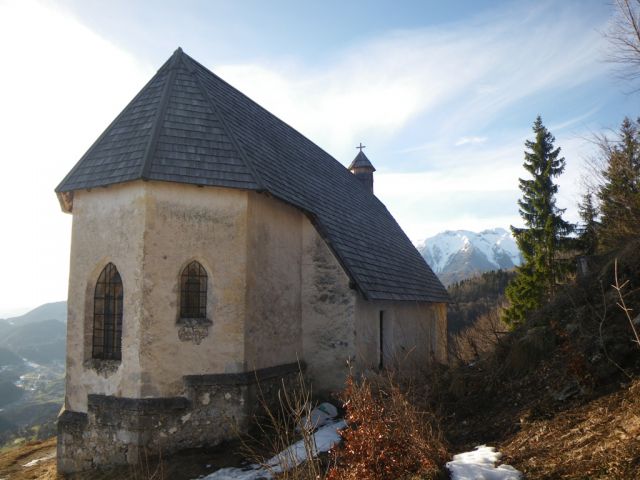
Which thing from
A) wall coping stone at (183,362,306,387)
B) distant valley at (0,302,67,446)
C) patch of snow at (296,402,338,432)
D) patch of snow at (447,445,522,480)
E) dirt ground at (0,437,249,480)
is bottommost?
distant valley at (0,302,67,446)

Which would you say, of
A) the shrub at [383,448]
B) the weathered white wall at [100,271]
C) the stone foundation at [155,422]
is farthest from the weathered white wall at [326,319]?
the shrub at [383,448]

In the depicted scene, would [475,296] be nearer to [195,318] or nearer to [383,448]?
[195,318]

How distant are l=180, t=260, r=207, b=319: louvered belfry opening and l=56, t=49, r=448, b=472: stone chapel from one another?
32 mm

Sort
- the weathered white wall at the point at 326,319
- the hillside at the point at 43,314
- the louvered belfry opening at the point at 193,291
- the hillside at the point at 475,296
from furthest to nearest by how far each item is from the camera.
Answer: the hillside at the point at 43,314, the hillside at the point at 475,296, the weathered white wall at the point at 326,319, the louvered belfry opening at the point at 193,291

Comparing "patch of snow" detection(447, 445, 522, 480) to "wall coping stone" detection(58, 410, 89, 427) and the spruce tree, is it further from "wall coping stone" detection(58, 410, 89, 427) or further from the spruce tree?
the spruce tree

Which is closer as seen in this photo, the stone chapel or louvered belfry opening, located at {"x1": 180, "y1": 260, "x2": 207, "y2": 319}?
the stone chapel

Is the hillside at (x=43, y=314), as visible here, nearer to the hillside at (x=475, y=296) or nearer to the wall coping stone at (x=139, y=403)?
the hillside at (x=475, y=296)

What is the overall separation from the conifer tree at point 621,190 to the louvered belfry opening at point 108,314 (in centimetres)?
1340

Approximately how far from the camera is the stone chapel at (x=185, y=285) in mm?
9797

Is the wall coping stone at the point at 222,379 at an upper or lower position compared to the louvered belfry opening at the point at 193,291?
lower

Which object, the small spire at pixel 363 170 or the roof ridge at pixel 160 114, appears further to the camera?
the small spire at pixel 363 170

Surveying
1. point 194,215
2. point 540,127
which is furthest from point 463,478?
point 540,127

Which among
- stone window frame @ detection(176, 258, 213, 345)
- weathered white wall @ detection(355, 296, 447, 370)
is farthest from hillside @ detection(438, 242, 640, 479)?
stone window frame @ detection(176, 258, 213, 345)

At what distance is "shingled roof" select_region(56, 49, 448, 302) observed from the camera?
1065cm
